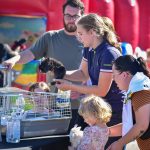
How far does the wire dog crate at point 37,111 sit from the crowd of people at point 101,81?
109 mm

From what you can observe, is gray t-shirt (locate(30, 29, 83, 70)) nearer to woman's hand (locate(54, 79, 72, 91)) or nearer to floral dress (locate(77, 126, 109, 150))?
woman's hand (locate(54, 79, 72, 91))

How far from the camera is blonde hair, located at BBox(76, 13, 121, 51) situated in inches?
98.0

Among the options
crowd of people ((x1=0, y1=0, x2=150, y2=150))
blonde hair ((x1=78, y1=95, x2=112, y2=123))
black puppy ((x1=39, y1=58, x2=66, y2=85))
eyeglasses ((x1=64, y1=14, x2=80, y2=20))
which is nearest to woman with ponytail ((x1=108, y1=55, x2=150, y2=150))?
crowd of people ((x1=0, y1=0, x2=150, y2=150))

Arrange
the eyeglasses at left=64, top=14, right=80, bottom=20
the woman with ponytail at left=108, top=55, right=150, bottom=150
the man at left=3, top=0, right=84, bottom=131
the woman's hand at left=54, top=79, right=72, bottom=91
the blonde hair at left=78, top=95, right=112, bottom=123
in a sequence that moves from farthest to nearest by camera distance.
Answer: the man at left=3, top=0, right=84, bottom=131 < the eyeglasses at left=64, top=14, right=80, bottom=20 < the woman's hand at left=54, top=79, right=72, bottom=91 < the blonde hair at left=78, top=95, right=112, bottom=123 < the woman with ponytail at left=108, top=55, right=150, bottom=150

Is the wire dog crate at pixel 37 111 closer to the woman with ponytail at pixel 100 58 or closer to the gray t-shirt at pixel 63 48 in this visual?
the woman with ponytail at pixel 100 58

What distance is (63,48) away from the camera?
3.31 metres

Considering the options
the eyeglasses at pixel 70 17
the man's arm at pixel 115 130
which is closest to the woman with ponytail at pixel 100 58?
the man's arm at pixel 115 130

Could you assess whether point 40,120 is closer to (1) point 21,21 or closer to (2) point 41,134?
(2) point 41,134

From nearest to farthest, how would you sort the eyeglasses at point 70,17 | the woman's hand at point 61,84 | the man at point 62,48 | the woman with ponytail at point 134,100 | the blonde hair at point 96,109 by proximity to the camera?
1. the woman with ponytail at point 134,100
2. the blonde hair at point 96,109
3. the woman's hand at point 61,84
4. the eyeglasses at point 70,17
5. the man at point 62,48

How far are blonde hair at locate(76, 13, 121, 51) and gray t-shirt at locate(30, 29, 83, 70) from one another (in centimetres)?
74

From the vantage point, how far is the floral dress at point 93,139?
6.92 ft

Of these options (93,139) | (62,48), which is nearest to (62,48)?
(62,48)

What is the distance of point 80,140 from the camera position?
83.4 inches

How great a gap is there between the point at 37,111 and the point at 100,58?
533mm
